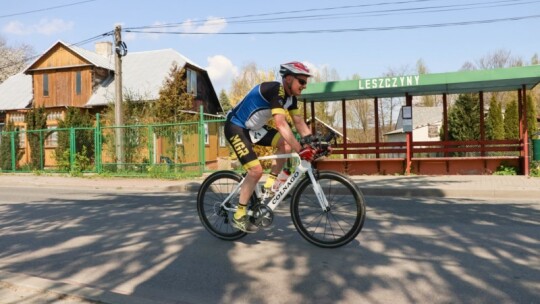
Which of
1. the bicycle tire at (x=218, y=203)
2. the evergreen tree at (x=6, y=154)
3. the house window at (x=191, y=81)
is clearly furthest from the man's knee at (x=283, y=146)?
the house window at (x=191, y=81)

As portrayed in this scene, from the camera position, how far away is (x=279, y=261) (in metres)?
4.25

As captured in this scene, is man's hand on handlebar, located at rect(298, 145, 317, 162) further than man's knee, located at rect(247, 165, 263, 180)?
No

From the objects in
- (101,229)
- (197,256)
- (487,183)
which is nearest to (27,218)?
(101,229)

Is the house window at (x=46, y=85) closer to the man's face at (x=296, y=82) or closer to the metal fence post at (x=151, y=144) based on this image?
the metal fence post at (x=151, y=144)

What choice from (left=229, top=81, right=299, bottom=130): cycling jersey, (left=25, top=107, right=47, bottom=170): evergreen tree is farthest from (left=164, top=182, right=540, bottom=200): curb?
(left=25, top=107, right=47, bottom=170): evergreen tree

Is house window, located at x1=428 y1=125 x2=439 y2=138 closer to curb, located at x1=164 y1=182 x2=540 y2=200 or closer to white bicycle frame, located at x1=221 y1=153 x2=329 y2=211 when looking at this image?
curb, located at x1=164 y1=182 x2=540 y2=200

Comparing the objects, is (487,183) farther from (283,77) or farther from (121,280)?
(121,280)

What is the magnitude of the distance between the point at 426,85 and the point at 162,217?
10865mm

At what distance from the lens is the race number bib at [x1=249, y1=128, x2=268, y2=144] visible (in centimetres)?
490

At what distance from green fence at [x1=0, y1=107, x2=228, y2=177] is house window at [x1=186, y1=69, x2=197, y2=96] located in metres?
10.5

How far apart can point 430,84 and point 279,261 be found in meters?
12.3

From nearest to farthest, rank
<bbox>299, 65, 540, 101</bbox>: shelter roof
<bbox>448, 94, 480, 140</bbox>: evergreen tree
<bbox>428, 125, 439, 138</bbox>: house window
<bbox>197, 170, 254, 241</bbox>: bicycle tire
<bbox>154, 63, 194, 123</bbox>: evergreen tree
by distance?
<bbox>197, 170, 254, 241</bbox>: bicycle tire, <bbox>299, 65, 540, 101</bbox>: shelter roof, <bbox>154, 63, 194, 123</bbox>: evergreen tree, <bbox>448, 94, 480, 140</bbox>: evergreen tree, <bbox>428, 125, 439, 138</bbox>: house window

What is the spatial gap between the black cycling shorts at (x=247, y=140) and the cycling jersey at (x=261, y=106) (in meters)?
0.08

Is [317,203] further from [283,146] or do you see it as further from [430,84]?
[430,84]
